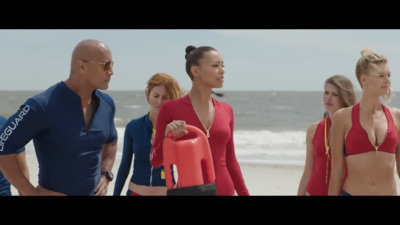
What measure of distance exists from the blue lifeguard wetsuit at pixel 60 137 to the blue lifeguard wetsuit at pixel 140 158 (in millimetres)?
1105

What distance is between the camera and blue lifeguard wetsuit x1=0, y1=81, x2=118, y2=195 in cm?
331

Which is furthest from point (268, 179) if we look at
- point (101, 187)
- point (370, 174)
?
point (101, 187)

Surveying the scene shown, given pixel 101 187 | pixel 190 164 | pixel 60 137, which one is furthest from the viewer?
pixel 101 187

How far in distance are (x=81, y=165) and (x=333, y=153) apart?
158cm

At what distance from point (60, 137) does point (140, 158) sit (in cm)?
140

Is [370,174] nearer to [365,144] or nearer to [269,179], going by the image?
[365,144]

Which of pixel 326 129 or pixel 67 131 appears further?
pixel 326 129

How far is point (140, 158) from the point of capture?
15.6ft

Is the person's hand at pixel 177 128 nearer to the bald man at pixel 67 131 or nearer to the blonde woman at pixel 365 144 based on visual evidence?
the bald man at pixel 67 131

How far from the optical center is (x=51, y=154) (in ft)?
11.3

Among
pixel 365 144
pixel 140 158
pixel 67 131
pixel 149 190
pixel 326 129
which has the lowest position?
pixel 149 190

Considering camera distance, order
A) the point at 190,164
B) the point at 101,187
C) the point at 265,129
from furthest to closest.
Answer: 1. the point at 265,129
2. the point at 101,187
3. the point at 190,164
